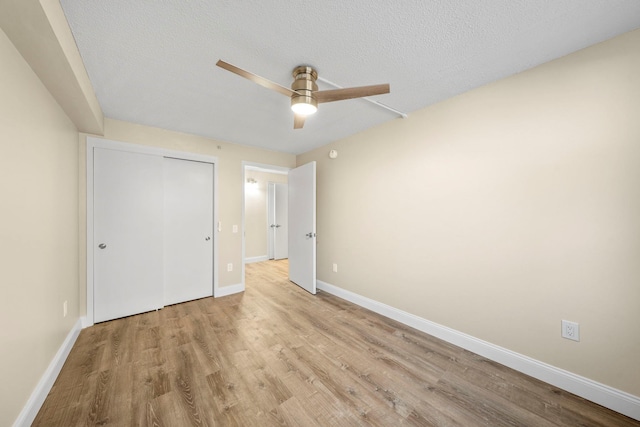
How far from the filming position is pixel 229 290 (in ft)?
11.3

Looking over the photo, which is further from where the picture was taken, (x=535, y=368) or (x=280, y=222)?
(x=280, y=222)

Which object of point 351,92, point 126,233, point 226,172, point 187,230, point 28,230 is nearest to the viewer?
point 28,230

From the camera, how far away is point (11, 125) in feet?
4.00

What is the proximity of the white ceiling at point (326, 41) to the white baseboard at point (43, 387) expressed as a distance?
7.23 ft

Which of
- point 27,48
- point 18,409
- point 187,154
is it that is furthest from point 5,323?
point 187,154

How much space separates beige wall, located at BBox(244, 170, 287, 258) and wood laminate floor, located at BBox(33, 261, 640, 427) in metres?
3.20

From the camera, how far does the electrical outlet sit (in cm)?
153

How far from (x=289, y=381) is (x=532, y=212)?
2.23 m

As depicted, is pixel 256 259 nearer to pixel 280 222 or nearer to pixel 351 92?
pixel 280 222

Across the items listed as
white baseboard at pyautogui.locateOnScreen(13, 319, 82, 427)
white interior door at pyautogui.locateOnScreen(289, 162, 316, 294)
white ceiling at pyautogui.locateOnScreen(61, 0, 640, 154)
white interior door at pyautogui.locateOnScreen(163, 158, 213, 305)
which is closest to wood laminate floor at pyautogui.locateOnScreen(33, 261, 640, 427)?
white baseboard at pyautogui.locateOnScreen(13, 319, 82, 427)

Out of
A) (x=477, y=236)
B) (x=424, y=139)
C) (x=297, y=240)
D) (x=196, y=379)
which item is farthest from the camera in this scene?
(x=297, y=240)

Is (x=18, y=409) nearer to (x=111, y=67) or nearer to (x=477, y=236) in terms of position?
(x=111, y=67)

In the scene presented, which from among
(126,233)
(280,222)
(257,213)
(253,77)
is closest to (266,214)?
(257,213)

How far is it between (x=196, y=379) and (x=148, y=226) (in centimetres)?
200
